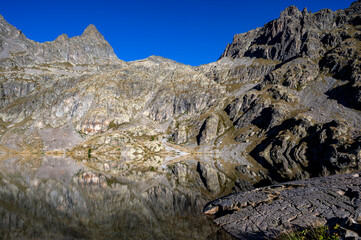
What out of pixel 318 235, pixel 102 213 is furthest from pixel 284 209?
pixel 102 213

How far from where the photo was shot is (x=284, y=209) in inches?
1185

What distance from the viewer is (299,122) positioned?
14225 centimetres

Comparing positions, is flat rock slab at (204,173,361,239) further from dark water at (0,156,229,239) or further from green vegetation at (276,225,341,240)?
green vegetation at (276,225,341,240)

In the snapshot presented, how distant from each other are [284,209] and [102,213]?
90.1ft

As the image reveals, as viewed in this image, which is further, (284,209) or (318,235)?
(284,209)

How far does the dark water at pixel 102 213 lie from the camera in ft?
87.1

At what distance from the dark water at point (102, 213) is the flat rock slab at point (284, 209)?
10.1 ft

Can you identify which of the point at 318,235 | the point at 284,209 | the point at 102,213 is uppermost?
the point at 102,213

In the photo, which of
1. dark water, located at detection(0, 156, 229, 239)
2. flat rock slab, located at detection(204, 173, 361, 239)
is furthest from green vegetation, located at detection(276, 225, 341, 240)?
dark water, located at detection(0, 156, 229, 239)

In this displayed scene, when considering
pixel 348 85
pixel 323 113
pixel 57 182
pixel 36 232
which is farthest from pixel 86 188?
pixel 348 85

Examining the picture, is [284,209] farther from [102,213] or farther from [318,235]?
[102,213]

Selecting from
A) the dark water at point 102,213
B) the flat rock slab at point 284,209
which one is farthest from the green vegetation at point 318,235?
the dark water at point 102,213

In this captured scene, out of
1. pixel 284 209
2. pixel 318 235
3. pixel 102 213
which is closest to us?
pixel 318 235

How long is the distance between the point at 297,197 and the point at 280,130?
5242 inches
